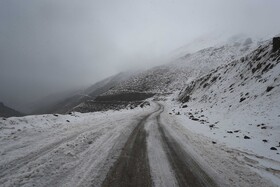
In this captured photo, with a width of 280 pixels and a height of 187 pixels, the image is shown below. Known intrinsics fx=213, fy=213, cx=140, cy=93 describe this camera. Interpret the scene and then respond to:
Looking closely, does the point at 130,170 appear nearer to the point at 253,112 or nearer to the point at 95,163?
the point at 95,163

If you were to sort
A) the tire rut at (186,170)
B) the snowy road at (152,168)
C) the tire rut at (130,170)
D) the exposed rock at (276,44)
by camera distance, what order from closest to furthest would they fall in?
the tire rut at (130,170), the snowy road at (152,168), the tire rut at (186,170), the exposed rock at (276,44)

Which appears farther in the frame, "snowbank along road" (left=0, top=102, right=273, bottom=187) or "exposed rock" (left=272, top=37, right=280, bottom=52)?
"exposed rock" (left=272, top=37, right=280, bottom=52)

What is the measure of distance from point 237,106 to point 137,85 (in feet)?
455

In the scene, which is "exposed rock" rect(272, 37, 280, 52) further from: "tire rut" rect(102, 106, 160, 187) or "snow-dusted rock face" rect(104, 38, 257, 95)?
"snow-dusted rock face" rect(104, 38, 257, 95)

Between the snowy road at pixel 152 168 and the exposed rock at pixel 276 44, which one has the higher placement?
the exposed rock at pixel 276 44

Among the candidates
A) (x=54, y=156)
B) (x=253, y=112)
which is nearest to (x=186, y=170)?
(x=54, y=156)

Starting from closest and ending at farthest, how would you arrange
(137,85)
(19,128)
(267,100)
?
(19,128) < (267,100) < (137,85)

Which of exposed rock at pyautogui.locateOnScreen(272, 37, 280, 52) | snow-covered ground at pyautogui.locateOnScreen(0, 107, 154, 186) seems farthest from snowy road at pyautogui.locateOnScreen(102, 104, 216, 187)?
exposed rock at pyautogui.locateOnScreen(272, 37, 280, 52)

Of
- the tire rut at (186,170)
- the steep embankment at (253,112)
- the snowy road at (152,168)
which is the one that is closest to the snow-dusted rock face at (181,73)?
the steep embankment at (253,112)

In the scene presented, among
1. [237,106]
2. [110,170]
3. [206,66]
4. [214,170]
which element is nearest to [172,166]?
[214,170]

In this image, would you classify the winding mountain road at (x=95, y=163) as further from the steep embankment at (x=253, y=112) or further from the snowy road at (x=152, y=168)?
the steep embankment at (x=253, y=112)

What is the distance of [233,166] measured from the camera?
23.5 ft

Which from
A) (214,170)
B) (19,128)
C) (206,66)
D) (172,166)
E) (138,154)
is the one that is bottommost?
(214,170)

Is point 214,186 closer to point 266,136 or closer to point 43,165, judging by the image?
point 43,165
